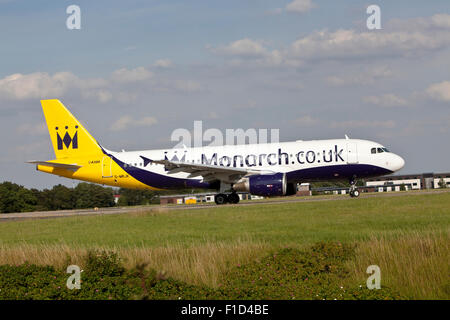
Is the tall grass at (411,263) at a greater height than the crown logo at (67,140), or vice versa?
the crown logo at (67,140)

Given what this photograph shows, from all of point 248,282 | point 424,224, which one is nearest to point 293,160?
point 424,224

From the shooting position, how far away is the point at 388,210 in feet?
81.0

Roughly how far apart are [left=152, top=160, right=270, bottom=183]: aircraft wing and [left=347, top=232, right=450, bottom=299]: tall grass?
21900mm

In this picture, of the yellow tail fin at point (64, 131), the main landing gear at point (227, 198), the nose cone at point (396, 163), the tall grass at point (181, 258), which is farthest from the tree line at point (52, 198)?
the tall grass at point (181, 258)

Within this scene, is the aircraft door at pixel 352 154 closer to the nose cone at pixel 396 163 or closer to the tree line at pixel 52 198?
the nose cone at pixel 396 163

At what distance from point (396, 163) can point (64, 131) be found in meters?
23.8

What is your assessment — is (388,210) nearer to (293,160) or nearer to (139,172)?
(293,160)

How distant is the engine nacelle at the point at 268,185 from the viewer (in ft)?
115

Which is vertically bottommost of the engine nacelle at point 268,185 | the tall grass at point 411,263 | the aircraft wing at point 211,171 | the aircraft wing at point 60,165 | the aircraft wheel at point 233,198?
the tall grass at point 411,263

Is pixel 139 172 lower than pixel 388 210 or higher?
higher

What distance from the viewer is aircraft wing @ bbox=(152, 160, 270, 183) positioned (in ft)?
119

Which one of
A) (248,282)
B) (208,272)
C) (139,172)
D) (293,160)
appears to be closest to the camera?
(248,282)

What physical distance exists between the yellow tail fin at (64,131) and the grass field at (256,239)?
45.8ft
